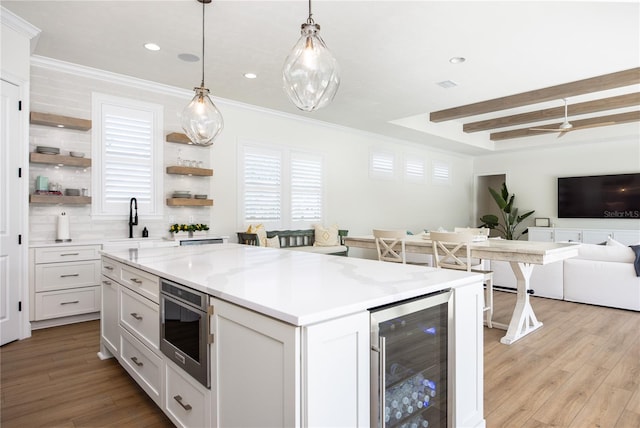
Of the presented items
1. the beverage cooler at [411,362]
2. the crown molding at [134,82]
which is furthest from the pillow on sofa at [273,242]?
the beverage cooler at [411,362]

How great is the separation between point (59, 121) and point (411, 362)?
4.17 metres

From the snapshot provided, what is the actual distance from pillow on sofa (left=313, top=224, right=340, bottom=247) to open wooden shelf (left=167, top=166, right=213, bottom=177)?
82.0 inches

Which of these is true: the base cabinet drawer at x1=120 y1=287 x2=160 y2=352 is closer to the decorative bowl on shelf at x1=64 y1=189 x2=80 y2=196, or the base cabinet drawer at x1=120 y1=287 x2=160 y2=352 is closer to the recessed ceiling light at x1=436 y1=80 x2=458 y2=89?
the decorative bowl on shelf at x1=64 y1=189 x2=80 y2=196

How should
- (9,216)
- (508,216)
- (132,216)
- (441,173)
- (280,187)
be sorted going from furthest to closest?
(441,173)
(508,216)
(280,187)
(132,216)
(9,216)

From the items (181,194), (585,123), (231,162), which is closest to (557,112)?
(585,123)

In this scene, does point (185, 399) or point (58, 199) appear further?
point (58, 199)

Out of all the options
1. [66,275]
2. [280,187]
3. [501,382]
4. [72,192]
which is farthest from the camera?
[280,187]

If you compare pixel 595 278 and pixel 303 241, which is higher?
pixel 303 241

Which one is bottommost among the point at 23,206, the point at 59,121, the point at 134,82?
the point at 23,206

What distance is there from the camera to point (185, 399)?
1.74 metres

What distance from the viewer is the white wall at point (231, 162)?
13.1 ft

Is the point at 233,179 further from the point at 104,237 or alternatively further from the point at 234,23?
the point at 234,23

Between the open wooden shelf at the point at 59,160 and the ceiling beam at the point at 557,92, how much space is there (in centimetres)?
561

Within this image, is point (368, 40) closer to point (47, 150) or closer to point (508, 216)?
point (47, 150)
